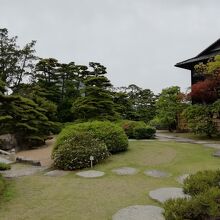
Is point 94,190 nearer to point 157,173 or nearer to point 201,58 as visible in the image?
point 157,173

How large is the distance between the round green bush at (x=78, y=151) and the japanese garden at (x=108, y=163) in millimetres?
29

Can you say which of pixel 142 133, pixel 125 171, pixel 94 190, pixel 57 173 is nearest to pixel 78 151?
pixel 57 173

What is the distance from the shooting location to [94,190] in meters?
6.05

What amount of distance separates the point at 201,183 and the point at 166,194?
1.26 metres

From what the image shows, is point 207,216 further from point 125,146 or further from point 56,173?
point 125,146

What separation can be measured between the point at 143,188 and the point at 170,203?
8.28 feet

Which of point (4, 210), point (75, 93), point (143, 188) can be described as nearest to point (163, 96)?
point (75, 93)

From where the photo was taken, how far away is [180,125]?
62.5 feet

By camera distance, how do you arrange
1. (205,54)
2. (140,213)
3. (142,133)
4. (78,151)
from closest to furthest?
(140,213) → (78,151) → (142,133) → (205,54)

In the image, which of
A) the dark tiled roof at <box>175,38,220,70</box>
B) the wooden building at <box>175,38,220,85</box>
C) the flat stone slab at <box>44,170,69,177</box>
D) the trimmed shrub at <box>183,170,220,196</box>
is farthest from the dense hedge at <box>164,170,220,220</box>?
the dark tiled roof at <box>175,38,220,70</box>

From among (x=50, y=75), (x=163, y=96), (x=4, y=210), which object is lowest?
(x=4, y=210)

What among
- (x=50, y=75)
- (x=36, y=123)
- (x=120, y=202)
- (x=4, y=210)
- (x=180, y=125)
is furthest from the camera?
(x=50, y=75)

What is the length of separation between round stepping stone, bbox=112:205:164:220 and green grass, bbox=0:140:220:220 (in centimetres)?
17

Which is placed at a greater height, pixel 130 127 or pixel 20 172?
pixel 130 127
